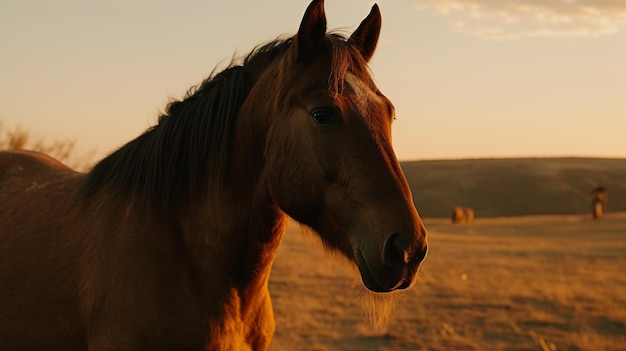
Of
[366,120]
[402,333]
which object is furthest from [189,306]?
[402,333]

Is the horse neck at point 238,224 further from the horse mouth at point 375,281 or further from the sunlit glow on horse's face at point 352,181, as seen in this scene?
the horse mouth at point 375,281

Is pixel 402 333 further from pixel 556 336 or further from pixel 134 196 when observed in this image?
pixel 134 196

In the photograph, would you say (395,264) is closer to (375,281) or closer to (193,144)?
(375,281)

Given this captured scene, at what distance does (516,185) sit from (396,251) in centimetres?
7957

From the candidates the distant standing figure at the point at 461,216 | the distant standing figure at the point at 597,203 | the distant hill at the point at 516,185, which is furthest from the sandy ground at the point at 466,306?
the distant hill at the point at 516,185

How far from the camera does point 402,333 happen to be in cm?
986

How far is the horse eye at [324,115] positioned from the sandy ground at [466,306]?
0.62 meters

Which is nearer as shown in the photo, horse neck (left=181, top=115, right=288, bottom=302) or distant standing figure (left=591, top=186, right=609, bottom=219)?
horse neck (left=181, top=115, right=288, bottom=302)

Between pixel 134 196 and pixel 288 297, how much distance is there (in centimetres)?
966

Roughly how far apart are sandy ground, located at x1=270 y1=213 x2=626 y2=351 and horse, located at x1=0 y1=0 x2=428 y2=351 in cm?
38

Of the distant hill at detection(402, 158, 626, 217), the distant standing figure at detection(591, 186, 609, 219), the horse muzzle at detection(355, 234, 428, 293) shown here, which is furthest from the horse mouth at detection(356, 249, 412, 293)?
the distant hill at detection(402, 158, 626, 217)

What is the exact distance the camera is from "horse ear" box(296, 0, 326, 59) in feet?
9.32

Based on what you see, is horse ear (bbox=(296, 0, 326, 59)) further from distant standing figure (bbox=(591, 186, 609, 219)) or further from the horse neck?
distant standing figure (bbox=(591, 186, 609, 219))

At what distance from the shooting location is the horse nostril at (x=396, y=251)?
2.46 metres
